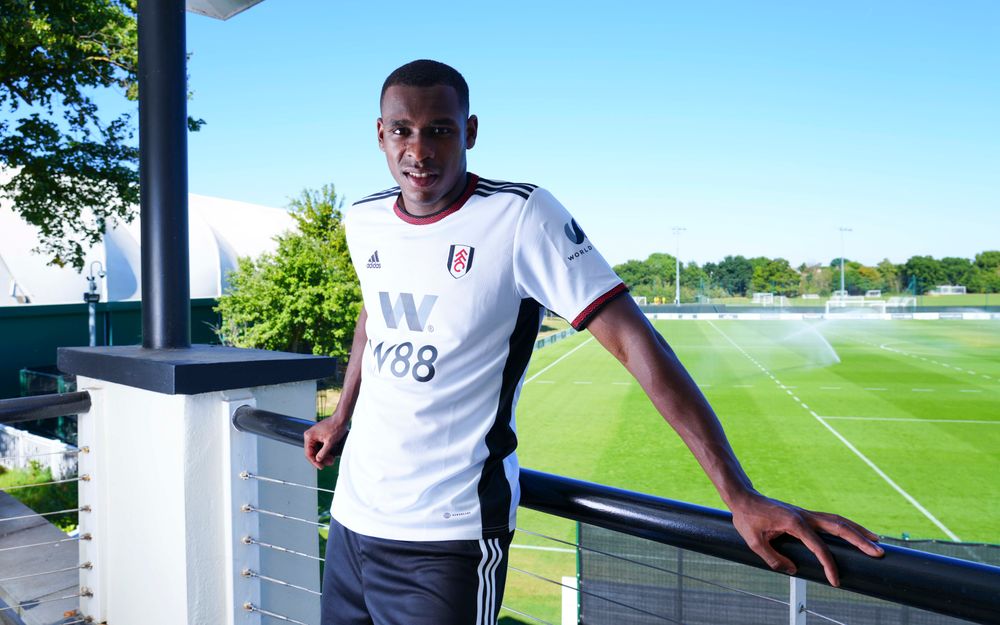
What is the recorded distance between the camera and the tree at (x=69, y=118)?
11.2m

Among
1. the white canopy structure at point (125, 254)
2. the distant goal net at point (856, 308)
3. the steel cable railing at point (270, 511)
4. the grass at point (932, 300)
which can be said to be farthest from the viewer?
the grass at point (932, 300)

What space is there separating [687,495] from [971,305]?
62.7 m

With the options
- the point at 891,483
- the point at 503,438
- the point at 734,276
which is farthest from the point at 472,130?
the point at 734,276

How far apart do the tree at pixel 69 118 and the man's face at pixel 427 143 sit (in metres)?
11.4

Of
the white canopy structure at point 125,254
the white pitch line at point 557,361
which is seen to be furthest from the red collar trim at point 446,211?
the white pitch line at point 557,361

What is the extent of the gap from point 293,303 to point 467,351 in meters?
25.4

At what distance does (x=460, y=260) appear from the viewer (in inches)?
52.3

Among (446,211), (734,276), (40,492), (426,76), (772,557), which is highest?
(734,276)

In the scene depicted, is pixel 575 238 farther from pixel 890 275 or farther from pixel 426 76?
pixel 890 275

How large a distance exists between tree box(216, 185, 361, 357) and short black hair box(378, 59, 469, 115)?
24313 millimetres

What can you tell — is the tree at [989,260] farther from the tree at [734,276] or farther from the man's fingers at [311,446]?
the man's fingers at [311,446]

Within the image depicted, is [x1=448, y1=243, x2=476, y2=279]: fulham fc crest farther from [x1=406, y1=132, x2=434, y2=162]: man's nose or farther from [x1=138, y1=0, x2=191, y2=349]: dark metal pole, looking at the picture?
[x1=138, y1=0, x2=191, y2=349]: dark metal pole

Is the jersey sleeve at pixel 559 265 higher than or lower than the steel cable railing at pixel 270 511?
higher

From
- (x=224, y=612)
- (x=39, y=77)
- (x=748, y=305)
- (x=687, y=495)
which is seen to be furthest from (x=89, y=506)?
(x=748, y=305)
